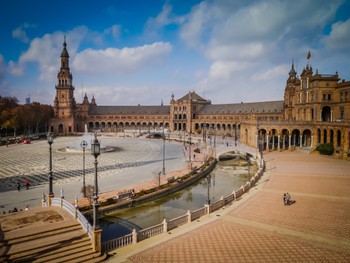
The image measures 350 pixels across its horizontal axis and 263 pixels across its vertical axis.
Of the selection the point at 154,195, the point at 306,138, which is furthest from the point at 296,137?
the point at 154,195

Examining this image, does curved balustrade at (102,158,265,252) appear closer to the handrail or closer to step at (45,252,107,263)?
step at (45,252,107,263)

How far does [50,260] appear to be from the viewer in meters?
14.7

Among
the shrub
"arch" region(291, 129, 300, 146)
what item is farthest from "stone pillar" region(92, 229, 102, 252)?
"arch" region(291, 129, 300, 146)

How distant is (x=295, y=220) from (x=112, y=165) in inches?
1417

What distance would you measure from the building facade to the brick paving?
31.0 meters

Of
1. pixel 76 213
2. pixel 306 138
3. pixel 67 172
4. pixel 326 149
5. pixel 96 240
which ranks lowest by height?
pixel 67 172

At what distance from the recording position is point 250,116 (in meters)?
104

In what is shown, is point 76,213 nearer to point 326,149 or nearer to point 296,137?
point 326,149

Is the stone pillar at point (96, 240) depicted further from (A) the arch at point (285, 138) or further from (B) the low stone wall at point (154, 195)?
(A) the arch at point (285, 138)

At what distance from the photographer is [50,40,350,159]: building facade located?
209 ft

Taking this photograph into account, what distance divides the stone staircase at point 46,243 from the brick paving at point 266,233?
6.47 ft

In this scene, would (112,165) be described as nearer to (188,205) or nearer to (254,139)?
(188,205)

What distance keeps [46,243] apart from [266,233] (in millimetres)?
14644

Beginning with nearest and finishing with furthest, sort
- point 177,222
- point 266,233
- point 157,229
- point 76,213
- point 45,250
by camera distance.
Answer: point 45,250, point 76,213, point 266,233, point 157,229, point 177,222
